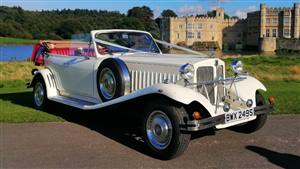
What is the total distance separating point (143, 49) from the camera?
347 inches

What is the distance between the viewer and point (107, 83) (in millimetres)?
7453

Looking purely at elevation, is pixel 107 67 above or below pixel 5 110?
above

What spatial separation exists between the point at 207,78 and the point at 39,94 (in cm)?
462

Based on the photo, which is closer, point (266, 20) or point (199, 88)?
point (199, 88)

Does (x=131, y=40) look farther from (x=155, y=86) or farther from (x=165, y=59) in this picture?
(x=155, y=86)

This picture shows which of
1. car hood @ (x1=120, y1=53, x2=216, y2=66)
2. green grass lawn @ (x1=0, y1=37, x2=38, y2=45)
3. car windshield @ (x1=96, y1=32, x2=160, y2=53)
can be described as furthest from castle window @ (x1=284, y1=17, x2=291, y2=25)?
car hood @ (x1=120, y1=53, x2=216, y2=66)

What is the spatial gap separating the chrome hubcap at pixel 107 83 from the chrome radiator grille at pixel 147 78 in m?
0.34

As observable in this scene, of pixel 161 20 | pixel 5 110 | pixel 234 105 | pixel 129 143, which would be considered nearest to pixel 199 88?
pixel 234 105

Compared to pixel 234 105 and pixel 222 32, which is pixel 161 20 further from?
pixel 234 105

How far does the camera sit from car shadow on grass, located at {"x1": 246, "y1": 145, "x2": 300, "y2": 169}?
5.28 metres

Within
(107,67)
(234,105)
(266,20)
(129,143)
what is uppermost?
(266,20)

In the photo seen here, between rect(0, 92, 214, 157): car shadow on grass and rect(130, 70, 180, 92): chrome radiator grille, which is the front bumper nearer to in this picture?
rect(0, 92, 214, 157): car shadow on grass

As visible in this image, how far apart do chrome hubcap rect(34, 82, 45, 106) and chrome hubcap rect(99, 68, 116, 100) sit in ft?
7.88

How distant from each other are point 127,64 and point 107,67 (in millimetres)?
367
